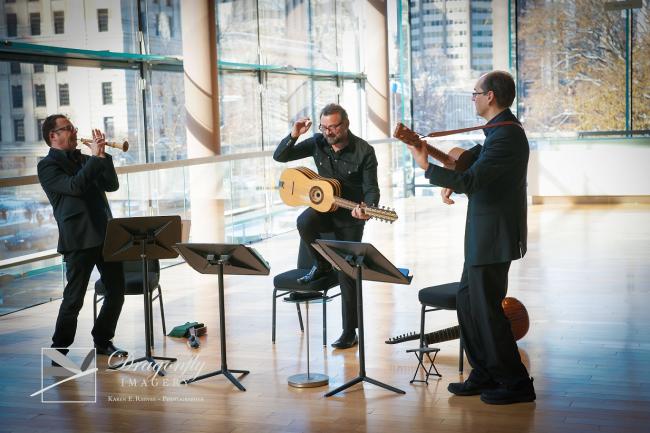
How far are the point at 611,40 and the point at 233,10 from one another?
18.4ft

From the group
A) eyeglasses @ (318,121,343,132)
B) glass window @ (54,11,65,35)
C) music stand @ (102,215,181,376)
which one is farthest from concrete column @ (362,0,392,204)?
music stand @ (102,215,181,376)

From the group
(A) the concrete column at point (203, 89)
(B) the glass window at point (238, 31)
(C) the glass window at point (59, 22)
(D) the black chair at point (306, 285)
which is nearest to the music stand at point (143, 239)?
(D) the black chair at point (306, 285)

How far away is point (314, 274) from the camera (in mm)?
5613

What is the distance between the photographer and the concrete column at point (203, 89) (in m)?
9.62

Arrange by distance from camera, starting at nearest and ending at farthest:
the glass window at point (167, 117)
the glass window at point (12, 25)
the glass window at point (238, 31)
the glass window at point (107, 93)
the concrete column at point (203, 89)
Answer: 1. the glass window at point (12, 25)
2. the concrete column at point (203, 89)
3. the glass window at point (107, 93)
4. the glass window at point (167, 117)
5. the glass window at point (238, 31)

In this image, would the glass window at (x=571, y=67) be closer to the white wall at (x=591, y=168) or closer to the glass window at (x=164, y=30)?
the white wall at (x=591, y=168)

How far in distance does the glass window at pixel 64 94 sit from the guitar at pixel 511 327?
541 cm

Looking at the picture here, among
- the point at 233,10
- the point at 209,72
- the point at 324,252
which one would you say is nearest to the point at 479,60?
the point at 233,10

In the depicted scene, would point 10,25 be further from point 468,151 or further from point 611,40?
point 611,40

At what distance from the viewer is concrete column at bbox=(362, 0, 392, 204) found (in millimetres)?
15281

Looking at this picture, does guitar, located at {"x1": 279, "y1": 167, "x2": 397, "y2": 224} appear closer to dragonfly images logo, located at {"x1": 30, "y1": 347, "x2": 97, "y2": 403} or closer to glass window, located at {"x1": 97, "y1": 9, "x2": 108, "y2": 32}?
dragonfly images logo, located at {"x1": 30, "y1": 347, "x2": 97, "y2": 403}

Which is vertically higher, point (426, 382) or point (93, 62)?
point (93, 62)

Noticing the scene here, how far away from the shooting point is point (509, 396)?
14.8ft

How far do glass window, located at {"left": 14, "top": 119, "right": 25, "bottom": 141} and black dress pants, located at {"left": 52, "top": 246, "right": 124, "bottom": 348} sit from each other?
3.99 m
